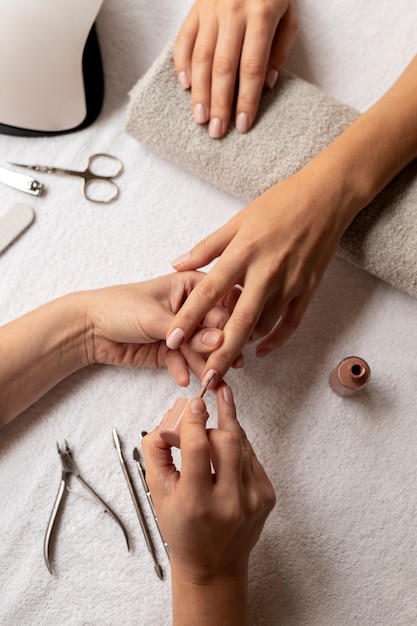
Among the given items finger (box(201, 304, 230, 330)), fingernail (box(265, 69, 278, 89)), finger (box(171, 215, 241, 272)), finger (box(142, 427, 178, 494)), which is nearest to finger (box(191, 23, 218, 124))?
fingernail (box(265, 69, 278, 89))

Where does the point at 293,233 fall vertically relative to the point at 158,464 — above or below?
above

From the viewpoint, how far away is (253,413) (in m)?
1.05

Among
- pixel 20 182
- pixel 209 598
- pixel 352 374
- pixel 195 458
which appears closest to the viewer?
pixel 195 458

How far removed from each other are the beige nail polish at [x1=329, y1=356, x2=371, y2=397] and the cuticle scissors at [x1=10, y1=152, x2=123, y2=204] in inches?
20.0

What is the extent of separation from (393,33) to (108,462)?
3.15ft

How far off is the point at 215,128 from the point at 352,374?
466mm

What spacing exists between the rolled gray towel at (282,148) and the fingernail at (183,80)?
0.04 ft

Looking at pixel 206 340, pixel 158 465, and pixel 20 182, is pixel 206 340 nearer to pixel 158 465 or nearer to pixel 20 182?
pixel 158 465

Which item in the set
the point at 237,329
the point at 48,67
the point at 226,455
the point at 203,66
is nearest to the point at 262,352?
the point at 237,329

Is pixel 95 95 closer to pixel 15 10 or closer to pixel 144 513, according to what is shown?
pixel 15 10

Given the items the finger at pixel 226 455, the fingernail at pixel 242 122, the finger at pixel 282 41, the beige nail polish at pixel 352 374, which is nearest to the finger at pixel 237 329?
the finger at pixel 226 455

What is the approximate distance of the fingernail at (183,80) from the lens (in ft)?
3.39

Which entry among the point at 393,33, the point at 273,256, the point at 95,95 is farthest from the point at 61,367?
the point at 393,33

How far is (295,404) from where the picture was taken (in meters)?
1.05
